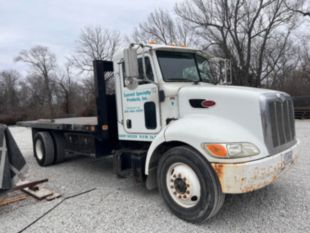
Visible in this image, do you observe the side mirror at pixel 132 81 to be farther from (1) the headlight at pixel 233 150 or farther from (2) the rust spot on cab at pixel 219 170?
(2) the rust spot on cab at pixel 219 170

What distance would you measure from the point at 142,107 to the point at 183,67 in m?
0.91

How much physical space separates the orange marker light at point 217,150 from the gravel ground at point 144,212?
93 centimetres

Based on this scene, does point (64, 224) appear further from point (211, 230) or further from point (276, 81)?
point (276, 81)

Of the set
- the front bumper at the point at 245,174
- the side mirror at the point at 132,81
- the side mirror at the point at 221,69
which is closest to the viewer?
the front bumper at the point at 245,174

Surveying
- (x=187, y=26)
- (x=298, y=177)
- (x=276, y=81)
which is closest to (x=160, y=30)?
(x=187, y=26)

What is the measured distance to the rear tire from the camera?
22.0 feet

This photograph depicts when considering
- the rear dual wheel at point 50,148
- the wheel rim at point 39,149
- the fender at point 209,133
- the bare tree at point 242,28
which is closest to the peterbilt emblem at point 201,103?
the fender at point 209,133

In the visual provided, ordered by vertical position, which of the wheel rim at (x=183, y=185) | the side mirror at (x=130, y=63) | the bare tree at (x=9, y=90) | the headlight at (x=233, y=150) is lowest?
the wheel rim at (x=183, y=185)

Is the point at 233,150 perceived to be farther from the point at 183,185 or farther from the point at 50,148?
the point at 50,148

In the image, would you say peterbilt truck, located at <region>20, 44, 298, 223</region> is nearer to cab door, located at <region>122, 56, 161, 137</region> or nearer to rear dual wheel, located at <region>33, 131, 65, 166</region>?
cab door, located at <region>122, 56, 161, 137</region>

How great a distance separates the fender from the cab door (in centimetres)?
60

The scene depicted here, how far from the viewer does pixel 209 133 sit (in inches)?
120

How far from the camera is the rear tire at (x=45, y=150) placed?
6.70 meters

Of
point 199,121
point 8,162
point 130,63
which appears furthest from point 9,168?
point 199,121
